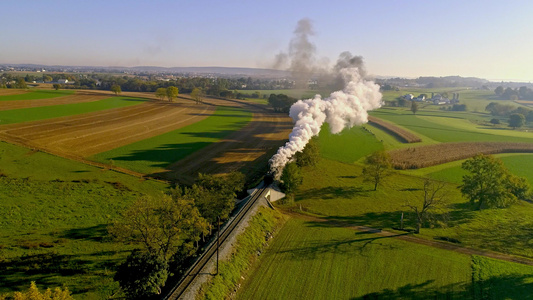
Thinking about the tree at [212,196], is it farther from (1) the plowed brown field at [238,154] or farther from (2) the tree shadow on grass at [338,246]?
(1) the plowed brown field at [238,154]

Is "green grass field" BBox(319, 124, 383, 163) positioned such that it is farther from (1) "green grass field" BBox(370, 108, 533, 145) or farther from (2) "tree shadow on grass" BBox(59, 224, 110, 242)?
(2) "tree shadow on grass" BBox(59, 224, 110, 242)

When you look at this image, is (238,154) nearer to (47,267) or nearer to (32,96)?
(47,267)

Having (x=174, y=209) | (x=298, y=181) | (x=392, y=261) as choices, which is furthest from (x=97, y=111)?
(x=392, y=261)

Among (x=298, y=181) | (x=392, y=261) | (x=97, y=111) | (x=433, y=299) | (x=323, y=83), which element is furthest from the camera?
(x=97, y=111)

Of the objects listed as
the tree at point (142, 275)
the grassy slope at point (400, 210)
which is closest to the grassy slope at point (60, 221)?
the tree at point (142, 275)

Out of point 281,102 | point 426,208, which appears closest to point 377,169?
point 426,208

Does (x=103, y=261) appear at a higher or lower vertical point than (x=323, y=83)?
lower

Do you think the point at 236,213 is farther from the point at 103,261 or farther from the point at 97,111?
the point at 97,111
